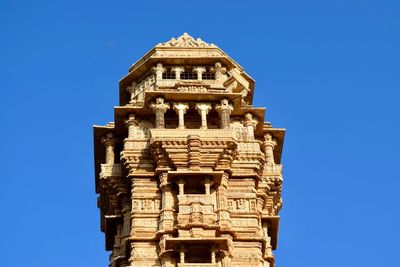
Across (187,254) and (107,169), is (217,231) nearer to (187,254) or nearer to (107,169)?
(187,254)

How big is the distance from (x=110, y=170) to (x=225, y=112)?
4550mm

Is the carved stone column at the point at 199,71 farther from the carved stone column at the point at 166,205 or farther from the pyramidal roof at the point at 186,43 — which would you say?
the carved stone column at the point at 166,205

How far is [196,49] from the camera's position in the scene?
37.5 meters

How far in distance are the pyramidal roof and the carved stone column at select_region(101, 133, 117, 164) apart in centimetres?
454

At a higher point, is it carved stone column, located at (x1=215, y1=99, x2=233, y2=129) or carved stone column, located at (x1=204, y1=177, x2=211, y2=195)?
carved stone column, located at (x1=215, y1=99, x2=233, y2=129)

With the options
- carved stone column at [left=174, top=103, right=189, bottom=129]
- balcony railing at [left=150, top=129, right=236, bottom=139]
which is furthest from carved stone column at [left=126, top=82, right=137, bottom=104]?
balcony railing at [left=150, top=129, right=236, bottom=139]

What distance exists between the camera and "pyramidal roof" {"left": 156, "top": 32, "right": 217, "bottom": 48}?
37825mm

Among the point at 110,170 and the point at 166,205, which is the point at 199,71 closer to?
the point at 110,170

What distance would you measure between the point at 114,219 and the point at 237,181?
14.7 feet

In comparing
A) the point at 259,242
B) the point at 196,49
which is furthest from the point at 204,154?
the point at 196,49

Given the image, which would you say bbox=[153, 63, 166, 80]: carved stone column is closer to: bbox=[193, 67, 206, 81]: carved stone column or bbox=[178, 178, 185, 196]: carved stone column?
bbox=[193, 67, 206, 81]: carved stone column

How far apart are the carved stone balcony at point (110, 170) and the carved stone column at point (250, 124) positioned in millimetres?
4743

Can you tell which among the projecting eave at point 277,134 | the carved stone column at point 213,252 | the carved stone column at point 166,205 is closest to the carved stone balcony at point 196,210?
the carved stone column at point 166,205

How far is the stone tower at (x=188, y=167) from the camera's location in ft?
101
